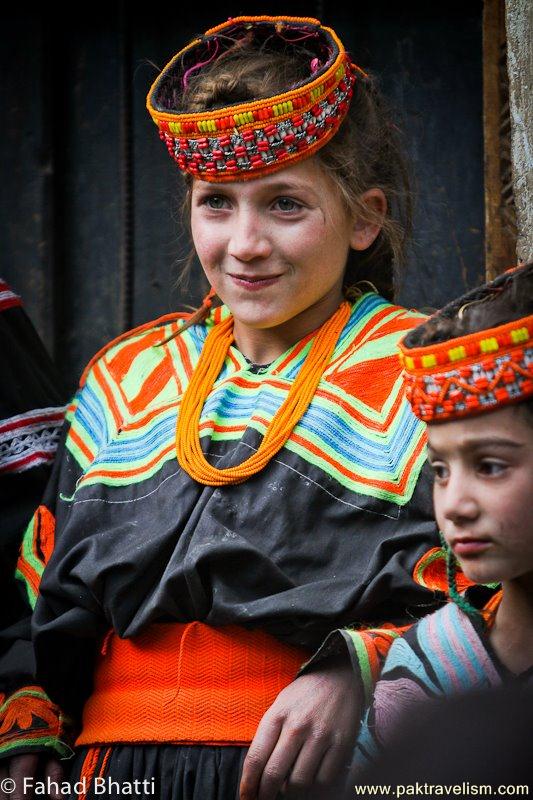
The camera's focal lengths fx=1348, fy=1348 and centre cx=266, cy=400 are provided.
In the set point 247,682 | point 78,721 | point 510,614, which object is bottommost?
point 78,721

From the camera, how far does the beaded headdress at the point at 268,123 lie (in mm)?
2488

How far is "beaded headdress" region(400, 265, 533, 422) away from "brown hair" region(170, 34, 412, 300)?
772 mm

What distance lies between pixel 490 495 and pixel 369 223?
97cm

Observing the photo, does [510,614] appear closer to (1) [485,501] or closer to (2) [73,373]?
(1) [485,501]

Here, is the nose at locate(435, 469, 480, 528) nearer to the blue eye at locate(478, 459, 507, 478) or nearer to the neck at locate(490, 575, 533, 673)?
the blue eye at locate(478, 459, 507, 478)

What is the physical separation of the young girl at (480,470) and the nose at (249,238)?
58 centimetres

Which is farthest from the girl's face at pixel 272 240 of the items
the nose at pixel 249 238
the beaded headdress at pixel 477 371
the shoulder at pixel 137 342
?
the beaded headdress at pixel 477 371

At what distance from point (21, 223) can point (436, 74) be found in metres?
1.17

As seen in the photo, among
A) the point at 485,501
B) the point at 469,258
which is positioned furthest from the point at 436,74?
the point at 485,501

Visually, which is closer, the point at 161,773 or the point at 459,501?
the point at 459,501

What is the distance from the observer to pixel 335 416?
2.50 meters

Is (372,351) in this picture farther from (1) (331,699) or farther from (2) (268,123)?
(1) (331,699)

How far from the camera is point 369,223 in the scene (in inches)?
107

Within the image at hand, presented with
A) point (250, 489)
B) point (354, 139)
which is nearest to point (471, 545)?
point (250, 489)
